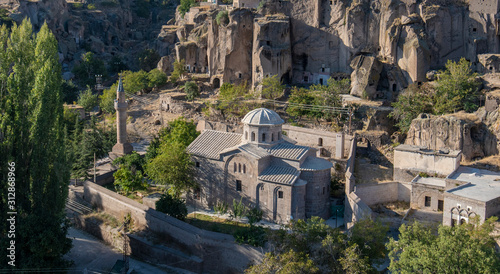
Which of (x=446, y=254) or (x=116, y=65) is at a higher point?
(x=116, y=65)

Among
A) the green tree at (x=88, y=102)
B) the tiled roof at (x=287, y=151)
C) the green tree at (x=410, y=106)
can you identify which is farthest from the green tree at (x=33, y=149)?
the green tree at (x=88, y=102)

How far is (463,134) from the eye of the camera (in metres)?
37.5

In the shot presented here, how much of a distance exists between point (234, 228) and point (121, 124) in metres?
14.3

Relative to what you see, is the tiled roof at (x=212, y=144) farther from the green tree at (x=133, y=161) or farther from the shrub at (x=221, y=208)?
the green tree at (x=133, y=161)

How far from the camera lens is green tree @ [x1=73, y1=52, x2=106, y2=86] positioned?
70125mm

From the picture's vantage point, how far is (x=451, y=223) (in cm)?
2995

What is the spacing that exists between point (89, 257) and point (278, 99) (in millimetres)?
22926

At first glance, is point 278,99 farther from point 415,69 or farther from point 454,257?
point 454,257

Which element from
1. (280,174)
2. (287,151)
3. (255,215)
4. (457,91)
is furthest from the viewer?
(457,91)

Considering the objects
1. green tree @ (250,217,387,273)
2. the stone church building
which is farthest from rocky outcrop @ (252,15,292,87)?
green tree @ (250,217,387,273)

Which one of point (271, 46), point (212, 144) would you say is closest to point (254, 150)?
point (212, 144)

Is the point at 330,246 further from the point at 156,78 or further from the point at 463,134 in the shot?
the point at 156,78

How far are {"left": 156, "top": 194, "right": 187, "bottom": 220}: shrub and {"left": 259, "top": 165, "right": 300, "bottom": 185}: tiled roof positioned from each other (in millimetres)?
5041

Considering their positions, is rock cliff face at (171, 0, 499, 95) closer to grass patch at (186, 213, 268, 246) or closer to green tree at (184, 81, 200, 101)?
green tree at (184, 81, 200, 101)
